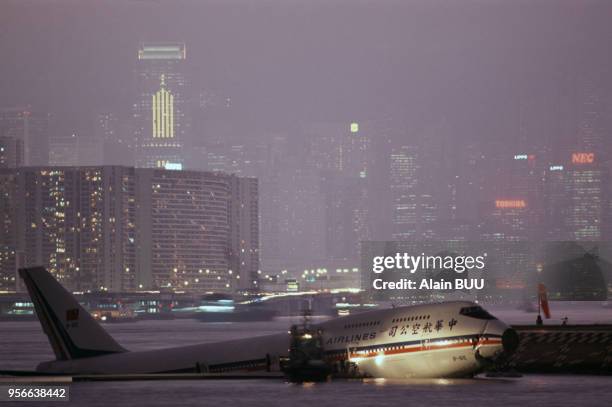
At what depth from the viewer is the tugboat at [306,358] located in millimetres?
106125

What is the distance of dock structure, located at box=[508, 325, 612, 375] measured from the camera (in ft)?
401

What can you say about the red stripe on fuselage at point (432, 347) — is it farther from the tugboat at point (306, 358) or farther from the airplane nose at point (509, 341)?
the tugboat at point (306, 358)

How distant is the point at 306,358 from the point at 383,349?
5.99 metres

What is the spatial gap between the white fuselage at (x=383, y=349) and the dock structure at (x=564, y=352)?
58.9 ft

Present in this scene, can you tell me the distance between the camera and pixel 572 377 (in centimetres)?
11500

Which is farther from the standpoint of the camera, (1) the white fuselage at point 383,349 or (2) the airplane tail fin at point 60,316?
(2) the airplane tail fin at point 60,316

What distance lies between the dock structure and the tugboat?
1956 centimetres

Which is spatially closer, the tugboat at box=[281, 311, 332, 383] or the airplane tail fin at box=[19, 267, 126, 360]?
the tugboat at box=[281, 311, 332, 383]

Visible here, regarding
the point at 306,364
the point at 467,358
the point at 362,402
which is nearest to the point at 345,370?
the point at 306,364

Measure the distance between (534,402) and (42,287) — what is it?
40.6 meters

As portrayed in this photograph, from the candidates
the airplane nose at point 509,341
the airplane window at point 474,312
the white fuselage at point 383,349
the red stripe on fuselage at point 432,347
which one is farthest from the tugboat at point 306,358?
the airplane nose at point 509,341

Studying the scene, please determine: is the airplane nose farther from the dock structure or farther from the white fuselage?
the dock structure

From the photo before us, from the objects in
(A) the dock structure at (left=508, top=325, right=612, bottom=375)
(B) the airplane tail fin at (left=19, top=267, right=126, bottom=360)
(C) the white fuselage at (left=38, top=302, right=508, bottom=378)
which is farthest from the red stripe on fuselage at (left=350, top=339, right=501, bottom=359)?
(B) the airplane tail fin at (left=19, top=267, right=126, bottom=360)

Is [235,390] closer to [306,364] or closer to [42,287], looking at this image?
[306,364]
